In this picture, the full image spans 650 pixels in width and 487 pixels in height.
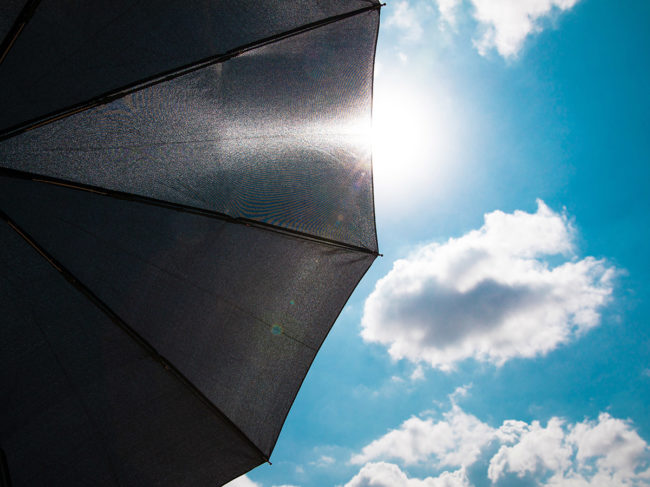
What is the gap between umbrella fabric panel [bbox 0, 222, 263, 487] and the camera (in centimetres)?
287

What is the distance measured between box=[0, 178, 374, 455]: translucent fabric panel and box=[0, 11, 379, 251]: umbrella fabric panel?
0.23 m

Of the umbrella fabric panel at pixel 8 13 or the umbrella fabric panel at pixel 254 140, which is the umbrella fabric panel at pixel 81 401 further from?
the umbrella fabric panel at pixel 8 13

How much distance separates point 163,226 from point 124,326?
969 millimetres

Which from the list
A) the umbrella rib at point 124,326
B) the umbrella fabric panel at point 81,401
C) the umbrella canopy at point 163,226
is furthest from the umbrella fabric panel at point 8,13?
the umbrella fabric panel at point 81,401

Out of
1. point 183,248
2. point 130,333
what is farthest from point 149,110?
point 130,333

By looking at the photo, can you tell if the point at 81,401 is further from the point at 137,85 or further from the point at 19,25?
the point at 19,25

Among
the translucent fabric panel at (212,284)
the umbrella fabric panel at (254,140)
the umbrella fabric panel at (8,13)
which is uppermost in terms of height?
the umbrella fabric panel at (254,140)

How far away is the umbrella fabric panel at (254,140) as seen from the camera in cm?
283

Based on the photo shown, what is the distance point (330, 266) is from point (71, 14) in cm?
322

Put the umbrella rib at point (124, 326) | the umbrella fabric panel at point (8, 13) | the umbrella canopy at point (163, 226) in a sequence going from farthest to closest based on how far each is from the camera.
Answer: the umbrella rib at point (124, 326), the umbrella canopy at point (163, 226), the umbrella fabric panel at point (8, 13)

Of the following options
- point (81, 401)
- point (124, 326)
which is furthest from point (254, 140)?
point (81, 401)

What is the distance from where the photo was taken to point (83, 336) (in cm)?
307

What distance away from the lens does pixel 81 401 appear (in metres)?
3.13

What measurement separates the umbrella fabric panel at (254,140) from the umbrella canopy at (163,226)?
17 millimetres
